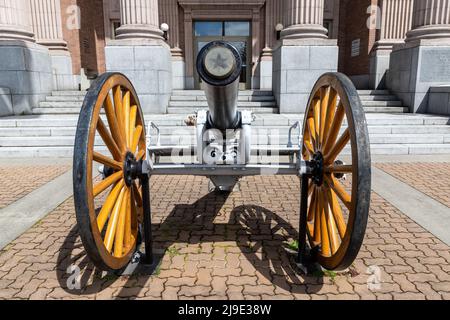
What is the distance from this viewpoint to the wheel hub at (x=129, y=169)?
8.80 feet

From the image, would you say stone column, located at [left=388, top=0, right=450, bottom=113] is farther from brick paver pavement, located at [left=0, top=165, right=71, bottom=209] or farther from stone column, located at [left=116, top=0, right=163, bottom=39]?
brick paver pavement, located at [left=0, top=165, right=71, bottom=209]

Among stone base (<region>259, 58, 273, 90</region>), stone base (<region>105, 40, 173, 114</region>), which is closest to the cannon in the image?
stone base (<region>105, 40, 173, 114</region>)

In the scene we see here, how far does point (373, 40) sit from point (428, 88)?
15.4ft

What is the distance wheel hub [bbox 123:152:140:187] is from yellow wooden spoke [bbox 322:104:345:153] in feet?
4.96

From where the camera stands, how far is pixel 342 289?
2.62m

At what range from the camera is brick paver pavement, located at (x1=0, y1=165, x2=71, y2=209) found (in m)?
4.74

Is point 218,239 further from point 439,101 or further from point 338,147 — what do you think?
point 439,101

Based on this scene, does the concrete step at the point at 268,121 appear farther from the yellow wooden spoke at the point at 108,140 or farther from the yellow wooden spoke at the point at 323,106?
the yellow wooden spoke at the point at 108,140

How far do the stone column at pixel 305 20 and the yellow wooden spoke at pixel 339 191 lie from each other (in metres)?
7.88

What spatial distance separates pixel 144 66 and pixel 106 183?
781 cm

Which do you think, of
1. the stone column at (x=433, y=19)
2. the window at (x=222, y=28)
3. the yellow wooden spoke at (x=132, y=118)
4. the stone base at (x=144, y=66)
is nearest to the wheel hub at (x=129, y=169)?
the yellow wooden spoke at (x=132, y=118)

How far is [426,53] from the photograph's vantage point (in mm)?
9367

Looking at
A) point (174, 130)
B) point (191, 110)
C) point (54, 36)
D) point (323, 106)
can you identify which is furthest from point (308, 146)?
point (54, 36)
